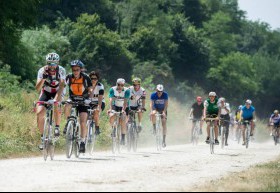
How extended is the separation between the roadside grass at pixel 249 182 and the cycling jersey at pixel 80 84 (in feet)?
Answer: 13.2

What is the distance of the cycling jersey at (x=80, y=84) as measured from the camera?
18.4 m

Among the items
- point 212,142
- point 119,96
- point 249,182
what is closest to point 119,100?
point 119,96

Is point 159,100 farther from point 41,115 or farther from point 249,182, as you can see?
point 249,182

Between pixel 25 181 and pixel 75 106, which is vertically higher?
pixel 75 106

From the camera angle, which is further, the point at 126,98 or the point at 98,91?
the point at 126,98

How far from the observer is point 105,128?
29844 mm

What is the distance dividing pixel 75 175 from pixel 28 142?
337 inches

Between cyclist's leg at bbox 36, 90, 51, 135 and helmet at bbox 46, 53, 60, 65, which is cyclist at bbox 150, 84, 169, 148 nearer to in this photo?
cyclist's leg at bbox 36, 90, 51, 135

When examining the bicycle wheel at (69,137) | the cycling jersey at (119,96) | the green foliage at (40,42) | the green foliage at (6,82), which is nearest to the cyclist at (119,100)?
the cycling jersey at (119,96)

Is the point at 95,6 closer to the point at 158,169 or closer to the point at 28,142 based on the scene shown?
the point at 28,142

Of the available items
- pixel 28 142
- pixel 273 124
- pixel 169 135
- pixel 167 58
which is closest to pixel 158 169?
pixel 28 142

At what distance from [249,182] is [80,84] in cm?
610

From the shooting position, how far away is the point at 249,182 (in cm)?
1330

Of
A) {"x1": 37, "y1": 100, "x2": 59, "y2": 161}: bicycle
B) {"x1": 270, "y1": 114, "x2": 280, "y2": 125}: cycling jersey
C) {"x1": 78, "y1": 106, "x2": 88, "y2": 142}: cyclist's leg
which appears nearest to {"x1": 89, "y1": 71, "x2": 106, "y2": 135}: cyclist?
{"x1": 78, "y1": 106, "x2": 88, "y2": 142}: cyclist's leg
